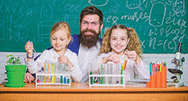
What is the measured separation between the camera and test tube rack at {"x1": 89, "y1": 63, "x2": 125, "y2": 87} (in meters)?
1.92

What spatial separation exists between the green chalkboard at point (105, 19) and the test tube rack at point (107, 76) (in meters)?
1.11

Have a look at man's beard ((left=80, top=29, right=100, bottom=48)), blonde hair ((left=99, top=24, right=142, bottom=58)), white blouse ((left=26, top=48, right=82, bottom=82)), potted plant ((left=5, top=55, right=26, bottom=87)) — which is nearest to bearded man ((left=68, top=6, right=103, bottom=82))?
man's beard ((left=80, top=29, right=100, bottom=48))

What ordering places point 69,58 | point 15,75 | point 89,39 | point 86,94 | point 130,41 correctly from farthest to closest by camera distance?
1. point 89,39
2. point 130,41
3. point 69,58
4. point 15,75
5. point 86,94

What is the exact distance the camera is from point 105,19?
3.10m

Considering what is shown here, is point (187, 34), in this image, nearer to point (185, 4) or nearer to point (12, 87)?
point (185, 4)

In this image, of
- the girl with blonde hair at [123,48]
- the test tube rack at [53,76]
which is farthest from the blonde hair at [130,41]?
the test tube rack at [53,76]

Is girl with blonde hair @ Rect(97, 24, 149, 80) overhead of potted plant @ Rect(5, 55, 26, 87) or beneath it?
overhead

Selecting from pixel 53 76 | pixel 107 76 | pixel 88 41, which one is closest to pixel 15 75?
pixel 53 76

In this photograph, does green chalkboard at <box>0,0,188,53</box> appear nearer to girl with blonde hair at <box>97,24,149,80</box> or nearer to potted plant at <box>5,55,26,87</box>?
Result: girl with blonde hair at <box>97,24,149,80</box>

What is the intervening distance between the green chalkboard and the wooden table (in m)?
1.34

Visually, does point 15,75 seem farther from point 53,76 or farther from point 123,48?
point 123,48

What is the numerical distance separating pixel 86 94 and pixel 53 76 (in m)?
0.37

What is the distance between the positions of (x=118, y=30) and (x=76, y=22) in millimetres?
648

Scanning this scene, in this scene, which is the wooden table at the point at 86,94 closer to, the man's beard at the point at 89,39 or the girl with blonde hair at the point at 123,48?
the girl with blonde hair at the point at 123,48
